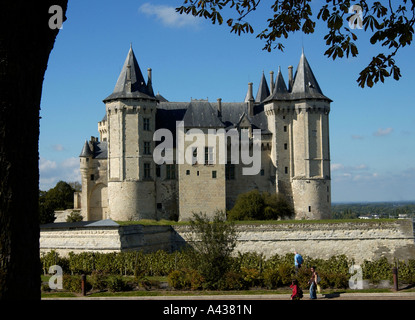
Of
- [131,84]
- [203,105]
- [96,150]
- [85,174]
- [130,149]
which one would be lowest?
[85,174]

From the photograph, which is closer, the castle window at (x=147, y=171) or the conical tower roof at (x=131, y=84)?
the conical tower roof at (x=131, y=84)

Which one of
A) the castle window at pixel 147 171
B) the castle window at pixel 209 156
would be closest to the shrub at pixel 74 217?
the castle window at pixel 147 171

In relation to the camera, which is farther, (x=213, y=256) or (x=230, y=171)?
(x=230, y=171)

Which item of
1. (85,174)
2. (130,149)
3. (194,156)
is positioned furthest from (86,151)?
(194,156)

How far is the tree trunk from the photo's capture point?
4.39 m

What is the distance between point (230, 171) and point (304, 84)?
957 cm

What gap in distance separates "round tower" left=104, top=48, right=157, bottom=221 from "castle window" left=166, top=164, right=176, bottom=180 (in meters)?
1.53

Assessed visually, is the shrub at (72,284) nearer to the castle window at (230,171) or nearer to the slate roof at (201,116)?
the slate roof at (201,116)

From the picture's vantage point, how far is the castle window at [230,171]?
4503 centimetres

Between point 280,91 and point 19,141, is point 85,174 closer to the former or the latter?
point 280,91

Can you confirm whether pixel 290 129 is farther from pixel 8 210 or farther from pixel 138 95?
pixel 8 210

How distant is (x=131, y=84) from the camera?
42.3m

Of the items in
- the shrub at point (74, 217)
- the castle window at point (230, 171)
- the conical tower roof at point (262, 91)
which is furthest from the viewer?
the conical tower roof at point (262, 91)

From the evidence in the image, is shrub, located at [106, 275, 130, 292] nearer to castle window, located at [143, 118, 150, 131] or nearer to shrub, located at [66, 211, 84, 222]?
castle window, located at [143, 118, 150, 131]
